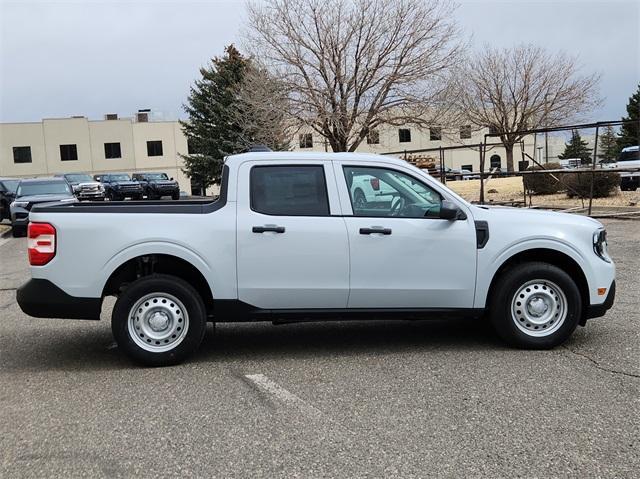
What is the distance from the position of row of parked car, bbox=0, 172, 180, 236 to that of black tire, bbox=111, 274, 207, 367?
12.2m

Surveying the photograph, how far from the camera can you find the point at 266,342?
625cm

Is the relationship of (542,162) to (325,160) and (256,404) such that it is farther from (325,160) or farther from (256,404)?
(256,404)

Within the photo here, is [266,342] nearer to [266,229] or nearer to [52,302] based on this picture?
[266,229]

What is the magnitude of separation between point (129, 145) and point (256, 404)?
67759 mm

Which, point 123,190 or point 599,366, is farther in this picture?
point 123,190

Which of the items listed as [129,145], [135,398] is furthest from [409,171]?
[129,145]

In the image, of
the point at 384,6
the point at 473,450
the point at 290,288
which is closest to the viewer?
the point at 473,450

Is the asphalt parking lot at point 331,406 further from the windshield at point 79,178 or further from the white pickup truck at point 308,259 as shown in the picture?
the windshield at point 79,178

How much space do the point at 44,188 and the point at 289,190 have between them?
1671 cm

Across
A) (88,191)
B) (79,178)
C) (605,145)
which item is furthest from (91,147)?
(605,145)

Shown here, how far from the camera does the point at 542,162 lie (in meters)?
20.7

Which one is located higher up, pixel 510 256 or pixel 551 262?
pixel 510 256

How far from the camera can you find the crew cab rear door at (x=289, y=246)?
17.6 ft

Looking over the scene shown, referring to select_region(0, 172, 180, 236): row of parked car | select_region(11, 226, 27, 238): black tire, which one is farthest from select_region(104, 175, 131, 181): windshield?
select_region(11, 226, 27, 238): black tire
